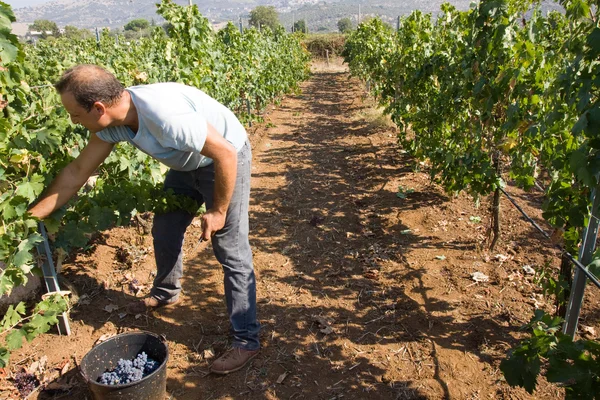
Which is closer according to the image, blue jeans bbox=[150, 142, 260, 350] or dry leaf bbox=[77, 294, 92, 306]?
blue jeans bbox=[150, 142, 260, 350]

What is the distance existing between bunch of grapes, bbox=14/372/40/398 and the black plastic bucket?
46 centimetres

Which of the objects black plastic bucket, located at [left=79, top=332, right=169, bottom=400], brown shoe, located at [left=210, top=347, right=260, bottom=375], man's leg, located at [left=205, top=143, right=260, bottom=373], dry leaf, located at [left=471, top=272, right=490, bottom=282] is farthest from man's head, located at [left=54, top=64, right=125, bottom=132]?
dry leaf, located at [left=471, top=272, right=490, bottom=282]

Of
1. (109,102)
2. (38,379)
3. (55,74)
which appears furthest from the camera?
(55,74)

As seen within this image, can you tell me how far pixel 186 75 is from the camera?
18.5ft

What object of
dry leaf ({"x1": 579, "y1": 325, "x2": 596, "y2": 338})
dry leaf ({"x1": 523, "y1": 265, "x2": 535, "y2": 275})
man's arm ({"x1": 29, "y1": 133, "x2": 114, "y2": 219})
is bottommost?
dry leaf ({"x1": 579, "y1": 325, "x2": 596, "y2": 338})

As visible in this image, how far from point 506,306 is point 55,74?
4.08 meters

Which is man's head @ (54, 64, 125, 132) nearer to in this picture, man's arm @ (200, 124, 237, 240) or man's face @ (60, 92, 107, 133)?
man's face @ (60, 92, 107, 133)

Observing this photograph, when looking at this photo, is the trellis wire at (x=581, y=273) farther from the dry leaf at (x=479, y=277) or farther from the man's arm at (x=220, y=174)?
the man's arm at (x=220, y=174)

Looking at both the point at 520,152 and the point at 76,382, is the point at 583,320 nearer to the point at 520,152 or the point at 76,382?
the point at 520,152

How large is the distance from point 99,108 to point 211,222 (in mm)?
779

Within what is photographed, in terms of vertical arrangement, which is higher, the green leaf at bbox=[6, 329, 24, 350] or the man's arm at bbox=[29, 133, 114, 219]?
the man's arm at bbox=[29, 133, 114, 219]

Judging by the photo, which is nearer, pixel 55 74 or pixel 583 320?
pixel 583 320

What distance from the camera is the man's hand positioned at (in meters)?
2.47

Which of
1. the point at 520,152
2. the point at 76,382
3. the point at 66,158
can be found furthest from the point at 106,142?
the point at 520,152
